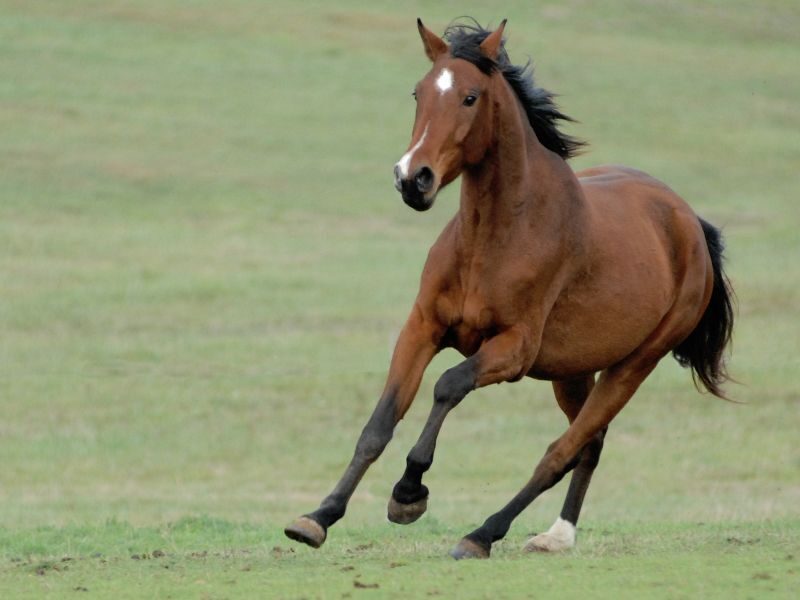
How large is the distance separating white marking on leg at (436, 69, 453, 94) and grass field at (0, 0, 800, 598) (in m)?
2.16

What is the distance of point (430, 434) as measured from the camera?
25.6 feet

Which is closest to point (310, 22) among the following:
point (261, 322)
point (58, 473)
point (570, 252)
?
point (261, 322)

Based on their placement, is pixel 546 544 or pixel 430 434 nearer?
pixel 430 434

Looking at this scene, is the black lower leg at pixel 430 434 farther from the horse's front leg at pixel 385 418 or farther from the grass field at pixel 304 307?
the grass field at pixel 304 307

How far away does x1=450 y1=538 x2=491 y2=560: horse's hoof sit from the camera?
806 cm

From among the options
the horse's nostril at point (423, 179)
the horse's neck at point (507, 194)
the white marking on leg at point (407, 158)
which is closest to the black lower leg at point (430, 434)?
the horse's neck at point (507, 194)

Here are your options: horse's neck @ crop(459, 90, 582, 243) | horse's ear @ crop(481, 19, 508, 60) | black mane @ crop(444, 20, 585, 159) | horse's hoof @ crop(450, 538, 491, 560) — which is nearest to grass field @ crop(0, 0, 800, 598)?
horse's hoof @ crop(450, 538, 491, 560)

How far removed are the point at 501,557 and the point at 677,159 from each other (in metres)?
31.4

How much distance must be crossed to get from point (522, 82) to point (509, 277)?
107 cm

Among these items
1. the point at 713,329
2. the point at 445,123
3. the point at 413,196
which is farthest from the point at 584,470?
the point at 413,196

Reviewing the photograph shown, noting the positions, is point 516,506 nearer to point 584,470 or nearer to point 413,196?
point 584,470

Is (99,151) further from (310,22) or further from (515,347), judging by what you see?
(515,347)

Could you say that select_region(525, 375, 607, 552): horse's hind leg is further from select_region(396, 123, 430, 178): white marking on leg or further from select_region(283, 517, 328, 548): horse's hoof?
select_region(396, 123, 430, 178): white marking on leg

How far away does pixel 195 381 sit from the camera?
19062 mm
